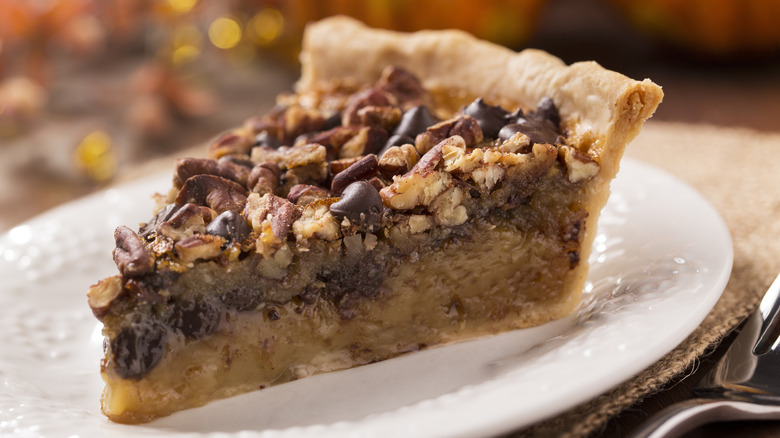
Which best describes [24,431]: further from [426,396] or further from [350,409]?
[426,396]

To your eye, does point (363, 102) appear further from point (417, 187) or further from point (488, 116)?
point (417, 187)

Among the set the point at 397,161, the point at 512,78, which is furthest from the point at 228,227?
the point at 512,78

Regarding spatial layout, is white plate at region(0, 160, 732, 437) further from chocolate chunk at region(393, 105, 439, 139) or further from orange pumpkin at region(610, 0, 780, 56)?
orange pumpkin at region(610, 0, 780, 56)

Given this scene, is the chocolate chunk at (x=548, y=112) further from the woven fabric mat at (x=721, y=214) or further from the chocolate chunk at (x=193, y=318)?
the chocolate chunk at (x=193, y=318)

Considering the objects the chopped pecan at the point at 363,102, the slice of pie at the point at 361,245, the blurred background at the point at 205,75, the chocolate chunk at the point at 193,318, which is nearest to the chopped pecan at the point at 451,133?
the slice of pie at the point at 361,245

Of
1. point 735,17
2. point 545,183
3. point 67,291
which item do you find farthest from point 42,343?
point 735,17
